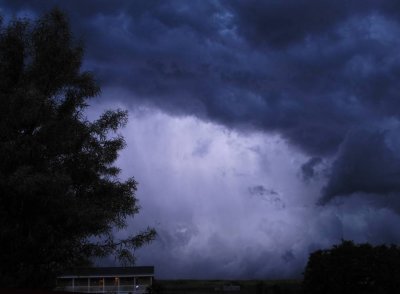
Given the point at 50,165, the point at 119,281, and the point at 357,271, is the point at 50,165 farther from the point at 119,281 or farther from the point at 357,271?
the point at 119,281

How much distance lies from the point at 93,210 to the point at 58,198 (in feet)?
3.46

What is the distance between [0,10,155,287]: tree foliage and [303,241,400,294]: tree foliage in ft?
110

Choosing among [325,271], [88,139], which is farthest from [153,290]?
[88,139]

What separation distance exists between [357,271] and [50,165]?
3679cm

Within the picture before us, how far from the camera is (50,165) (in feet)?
55.0

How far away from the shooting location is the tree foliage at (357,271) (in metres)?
46.9

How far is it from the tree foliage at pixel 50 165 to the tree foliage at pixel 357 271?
33483 millimetres

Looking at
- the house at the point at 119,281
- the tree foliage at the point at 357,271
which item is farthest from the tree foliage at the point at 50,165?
the house at the point at 119,281

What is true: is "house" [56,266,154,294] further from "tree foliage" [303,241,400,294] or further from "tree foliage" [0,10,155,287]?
"tree foliage" [0,10,155,287]

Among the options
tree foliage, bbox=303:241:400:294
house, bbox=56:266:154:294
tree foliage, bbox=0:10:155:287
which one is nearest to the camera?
tree foliage, bbox=0:10:155:287

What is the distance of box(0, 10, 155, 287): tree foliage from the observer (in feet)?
52.5

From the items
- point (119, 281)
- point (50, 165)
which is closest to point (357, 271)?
point (119, 281)

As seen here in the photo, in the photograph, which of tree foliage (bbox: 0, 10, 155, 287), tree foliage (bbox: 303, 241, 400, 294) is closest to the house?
tree foliage (bbox: 303, 241, 400, 294)

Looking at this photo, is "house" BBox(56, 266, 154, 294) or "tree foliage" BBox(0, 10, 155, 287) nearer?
"tree foliage" BBox(0, 10, 155, 287)
